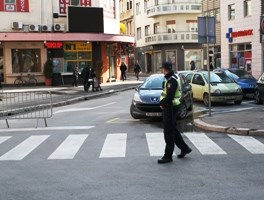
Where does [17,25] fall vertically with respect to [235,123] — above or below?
above

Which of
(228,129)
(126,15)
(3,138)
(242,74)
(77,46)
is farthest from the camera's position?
(126,15)

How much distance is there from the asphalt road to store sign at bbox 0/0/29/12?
21.7 m

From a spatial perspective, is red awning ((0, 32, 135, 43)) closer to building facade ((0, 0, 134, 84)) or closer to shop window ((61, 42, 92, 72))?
building facade ((0, 0, 134, 84))

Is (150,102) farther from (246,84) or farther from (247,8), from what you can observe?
(247,8)

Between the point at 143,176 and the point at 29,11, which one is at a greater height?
the point at 29,11

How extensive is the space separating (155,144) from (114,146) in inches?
37.0

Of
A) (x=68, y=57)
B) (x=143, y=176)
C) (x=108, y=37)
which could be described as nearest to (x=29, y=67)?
(x=68, y=57)

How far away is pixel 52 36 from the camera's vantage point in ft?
111

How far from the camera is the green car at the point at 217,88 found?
62.6 ft

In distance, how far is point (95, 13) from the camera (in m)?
35.6

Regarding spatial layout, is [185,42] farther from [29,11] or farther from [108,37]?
[29,11]

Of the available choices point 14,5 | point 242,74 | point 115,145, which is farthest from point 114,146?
point 14,5

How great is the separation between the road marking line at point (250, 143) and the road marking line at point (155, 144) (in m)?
1.76

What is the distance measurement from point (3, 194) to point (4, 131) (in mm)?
7598
